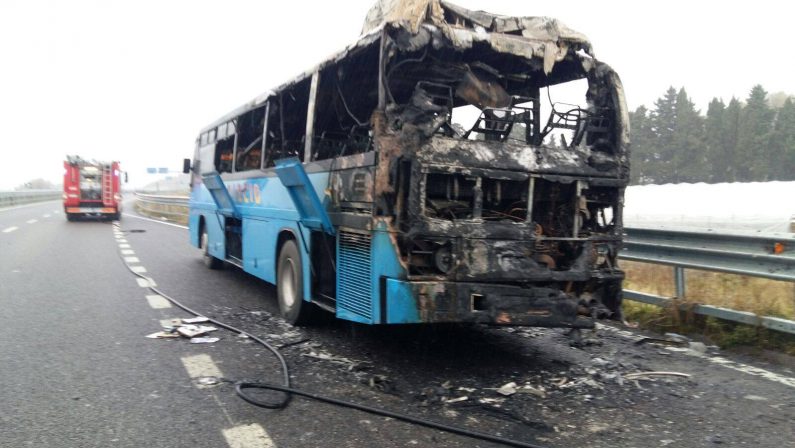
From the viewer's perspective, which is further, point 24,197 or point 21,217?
point 24,197

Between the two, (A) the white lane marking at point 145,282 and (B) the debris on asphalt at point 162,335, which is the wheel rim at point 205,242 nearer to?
(A) the white lane marking at point 145,282

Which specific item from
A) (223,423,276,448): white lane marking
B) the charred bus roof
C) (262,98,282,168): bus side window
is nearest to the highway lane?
(262,98,282,168): bus side window

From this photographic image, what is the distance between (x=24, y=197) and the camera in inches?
1702

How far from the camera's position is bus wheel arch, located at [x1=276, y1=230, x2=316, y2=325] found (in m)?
6.30

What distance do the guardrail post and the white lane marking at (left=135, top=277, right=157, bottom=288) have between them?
7.33 metres

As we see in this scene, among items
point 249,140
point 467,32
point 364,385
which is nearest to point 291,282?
point 364,385

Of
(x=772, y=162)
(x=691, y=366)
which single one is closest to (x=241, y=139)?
(x=691, y=366)

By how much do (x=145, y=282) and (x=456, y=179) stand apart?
21.7 feet

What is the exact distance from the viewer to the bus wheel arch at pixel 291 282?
6301 millimetres

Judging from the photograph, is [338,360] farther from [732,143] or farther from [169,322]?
[732,143]

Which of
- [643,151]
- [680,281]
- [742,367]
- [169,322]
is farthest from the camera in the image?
[643,151]

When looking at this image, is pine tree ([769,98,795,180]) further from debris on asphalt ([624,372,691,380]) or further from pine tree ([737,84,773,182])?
debris on asphalt ([624,372,691,380])

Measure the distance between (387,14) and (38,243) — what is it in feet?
46.6

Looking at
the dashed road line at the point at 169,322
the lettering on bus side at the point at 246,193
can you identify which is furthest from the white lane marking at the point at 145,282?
the dashed road line at the point at 169,322
